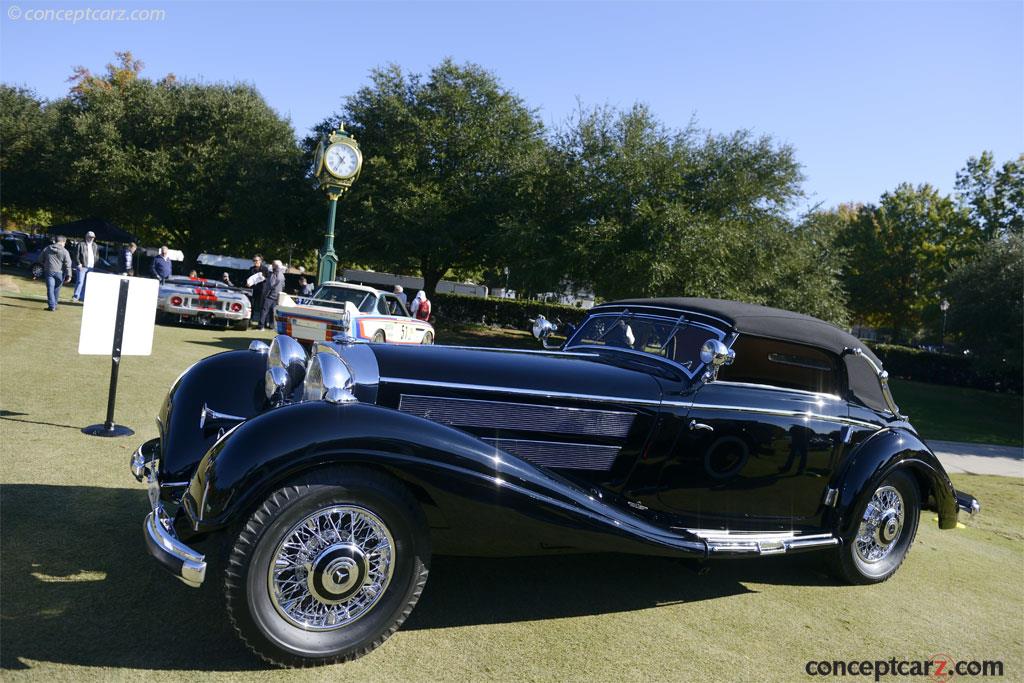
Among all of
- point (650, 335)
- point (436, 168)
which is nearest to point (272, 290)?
point (436, 168)

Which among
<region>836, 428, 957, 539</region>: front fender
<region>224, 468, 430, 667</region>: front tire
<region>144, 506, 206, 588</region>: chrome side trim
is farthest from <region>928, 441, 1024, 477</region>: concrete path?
<region>144, 506, 206, 588</region>: chrome side trim

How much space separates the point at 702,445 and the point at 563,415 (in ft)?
2.90

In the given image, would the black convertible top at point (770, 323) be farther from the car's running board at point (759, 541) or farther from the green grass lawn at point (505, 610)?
the green grass lawn at point (505, 610)

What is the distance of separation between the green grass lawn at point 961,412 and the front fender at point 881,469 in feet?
35.1

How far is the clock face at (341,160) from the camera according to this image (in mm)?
15289

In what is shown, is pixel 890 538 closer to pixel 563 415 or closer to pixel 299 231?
pixel 563 415

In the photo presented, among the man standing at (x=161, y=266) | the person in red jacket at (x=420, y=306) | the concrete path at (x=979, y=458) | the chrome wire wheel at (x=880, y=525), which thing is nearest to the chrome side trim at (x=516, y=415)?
the chrome wire wheel at (x=880, y=525)

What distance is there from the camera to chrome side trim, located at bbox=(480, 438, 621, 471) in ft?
12.0

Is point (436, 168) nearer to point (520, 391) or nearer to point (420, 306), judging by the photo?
point (420, 306)

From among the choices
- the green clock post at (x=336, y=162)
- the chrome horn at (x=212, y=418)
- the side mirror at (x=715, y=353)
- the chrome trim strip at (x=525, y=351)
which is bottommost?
the chrome horn at (x=212, y=418)

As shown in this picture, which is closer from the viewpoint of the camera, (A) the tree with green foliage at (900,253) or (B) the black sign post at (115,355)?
(B) the black sign post at (115,355)

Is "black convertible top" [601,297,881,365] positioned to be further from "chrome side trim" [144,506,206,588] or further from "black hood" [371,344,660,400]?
"chrome side trim" [144,506,206,588]

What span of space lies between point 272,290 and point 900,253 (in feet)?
131

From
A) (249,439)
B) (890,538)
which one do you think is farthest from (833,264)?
(249,439)
